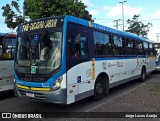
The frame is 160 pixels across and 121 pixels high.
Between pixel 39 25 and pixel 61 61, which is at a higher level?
pixel 39 25

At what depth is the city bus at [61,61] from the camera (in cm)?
644

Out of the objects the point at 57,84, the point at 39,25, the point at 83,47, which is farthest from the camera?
the point at 83,47

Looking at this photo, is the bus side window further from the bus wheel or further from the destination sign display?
the bus wheel

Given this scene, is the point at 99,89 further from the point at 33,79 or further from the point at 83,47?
the point at 33,79

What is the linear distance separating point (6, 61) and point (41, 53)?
121 inches

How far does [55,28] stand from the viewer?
6691mm

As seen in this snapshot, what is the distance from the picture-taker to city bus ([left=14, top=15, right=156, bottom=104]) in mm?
6441

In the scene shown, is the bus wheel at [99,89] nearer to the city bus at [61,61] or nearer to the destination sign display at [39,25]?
the city bus at [61,61]

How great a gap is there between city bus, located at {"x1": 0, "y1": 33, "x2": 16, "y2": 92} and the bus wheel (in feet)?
12.0

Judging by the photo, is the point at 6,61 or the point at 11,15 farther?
the point at 11,15

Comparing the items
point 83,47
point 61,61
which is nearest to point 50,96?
point 61,61

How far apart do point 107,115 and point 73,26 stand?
2.88 meters

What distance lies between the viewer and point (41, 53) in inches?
263

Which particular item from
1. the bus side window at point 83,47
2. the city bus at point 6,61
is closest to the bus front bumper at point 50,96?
the bus side window at point 83,47
